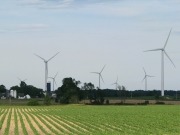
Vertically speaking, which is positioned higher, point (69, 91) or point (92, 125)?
point (69, 91)

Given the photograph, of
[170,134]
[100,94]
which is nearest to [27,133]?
[170,134]

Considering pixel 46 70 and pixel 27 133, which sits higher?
pixel 46 70

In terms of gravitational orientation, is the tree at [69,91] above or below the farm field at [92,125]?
above

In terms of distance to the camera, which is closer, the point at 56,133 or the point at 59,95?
the point at 56,133

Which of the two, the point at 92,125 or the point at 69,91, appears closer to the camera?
the point at 92,125

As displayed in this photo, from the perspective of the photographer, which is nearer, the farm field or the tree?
the farm field

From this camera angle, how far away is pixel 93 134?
105 feet

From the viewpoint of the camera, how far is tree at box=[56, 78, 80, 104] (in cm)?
16575

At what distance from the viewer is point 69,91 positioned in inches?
6649

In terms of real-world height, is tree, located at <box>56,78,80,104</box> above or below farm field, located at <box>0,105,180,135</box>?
above

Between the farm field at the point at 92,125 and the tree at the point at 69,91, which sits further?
the tree at the point at 69,91

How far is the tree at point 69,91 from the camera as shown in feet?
544

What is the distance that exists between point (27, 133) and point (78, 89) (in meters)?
146

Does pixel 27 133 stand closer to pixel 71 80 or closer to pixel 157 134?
pixel 157 134
